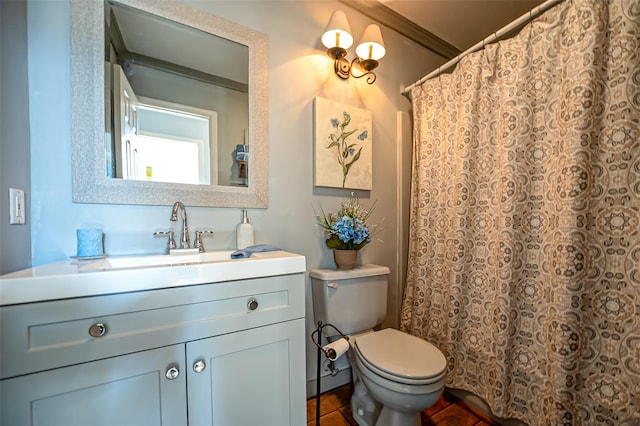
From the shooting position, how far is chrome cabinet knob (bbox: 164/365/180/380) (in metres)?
0.68

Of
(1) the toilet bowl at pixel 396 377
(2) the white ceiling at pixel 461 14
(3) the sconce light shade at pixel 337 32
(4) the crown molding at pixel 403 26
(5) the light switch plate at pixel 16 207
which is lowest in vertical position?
(1) the toilet bowl at pixel 396 377

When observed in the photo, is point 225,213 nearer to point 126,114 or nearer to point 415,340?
point 126,114

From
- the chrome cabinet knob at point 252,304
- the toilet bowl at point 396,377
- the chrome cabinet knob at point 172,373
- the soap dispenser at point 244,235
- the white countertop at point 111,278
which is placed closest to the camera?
the white countertop at point 111,278

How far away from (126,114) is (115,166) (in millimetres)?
232

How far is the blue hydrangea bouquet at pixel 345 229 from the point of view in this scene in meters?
1.27

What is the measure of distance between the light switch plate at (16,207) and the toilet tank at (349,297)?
115 cm

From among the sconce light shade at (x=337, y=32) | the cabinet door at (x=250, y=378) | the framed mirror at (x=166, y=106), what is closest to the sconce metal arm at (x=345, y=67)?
the sconce light shade at (x=337, y=32)

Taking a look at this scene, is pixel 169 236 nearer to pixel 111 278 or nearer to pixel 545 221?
pixel 111 278

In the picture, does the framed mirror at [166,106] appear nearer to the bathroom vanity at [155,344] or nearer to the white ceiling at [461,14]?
the bathroom vanity at [155,344]

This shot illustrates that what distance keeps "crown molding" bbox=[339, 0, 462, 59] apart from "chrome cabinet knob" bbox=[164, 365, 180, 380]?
206cm

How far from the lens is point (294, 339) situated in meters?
0.89

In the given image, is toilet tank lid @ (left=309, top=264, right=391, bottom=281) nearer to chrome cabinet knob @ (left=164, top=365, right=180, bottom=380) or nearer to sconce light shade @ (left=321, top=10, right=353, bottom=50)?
chrome cabinet knob @ (left=164, top=365, right=180, bottom=380)

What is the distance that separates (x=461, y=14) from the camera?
1.61 m

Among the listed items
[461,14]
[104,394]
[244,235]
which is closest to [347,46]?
[461,14]
